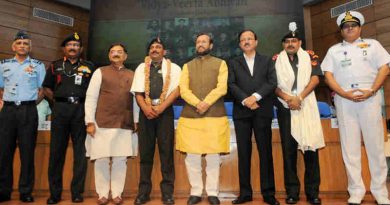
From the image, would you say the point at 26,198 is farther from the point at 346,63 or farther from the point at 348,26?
the point at 348,26

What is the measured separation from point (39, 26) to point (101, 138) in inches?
197

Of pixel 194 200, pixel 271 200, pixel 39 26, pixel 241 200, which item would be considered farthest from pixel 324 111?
pixel 39 26

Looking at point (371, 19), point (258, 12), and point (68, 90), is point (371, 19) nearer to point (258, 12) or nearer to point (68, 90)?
point (258, 12)

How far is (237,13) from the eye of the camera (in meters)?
6.86

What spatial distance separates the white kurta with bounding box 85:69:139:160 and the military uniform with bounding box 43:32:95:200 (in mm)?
151

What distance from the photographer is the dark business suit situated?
9.61ft

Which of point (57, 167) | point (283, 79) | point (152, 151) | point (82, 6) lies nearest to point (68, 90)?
point (57, 167)

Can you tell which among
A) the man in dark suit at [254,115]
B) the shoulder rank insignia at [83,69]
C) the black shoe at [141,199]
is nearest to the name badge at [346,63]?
the man in dark suit at [254,115]

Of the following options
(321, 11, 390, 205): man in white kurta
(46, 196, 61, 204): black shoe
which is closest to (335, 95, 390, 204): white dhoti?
(321, 11, 390, 205): man in white kurta

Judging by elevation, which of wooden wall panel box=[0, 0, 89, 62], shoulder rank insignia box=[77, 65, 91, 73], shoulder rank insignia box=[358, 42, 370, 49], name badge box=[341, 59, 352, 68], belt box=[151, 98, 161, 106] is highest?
wooden wall panel box=[0, 0, 89, 62]

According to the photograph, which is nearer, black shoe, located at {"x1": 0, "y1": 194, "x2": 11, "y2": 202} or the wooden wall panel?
black shoe, located at {"x1": 0, "y1": 194, "x2": 11, "y2": 202}

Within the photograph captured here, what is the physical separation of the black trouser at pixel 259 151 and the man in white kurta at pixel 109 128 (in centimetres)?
104

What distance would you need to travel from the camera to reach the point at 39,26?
6.91 m

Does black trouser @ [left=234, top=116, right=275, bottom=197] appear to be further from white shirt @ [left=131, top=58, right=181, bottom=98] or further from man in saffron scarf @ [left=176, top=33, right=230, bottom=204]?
white shirt @ [left=131, top=58, right=181, bottom=98]
